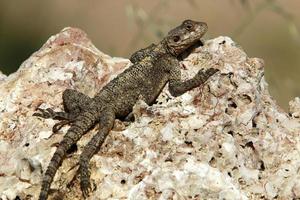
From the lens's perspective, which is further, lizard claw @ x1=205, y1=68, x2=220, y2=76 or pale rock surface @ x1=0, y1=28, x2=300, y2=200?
lizard claw @ x1=205, y1=68, x2=220, y2=76

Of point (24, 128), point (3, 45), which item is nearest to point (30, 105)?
point (24, 128)

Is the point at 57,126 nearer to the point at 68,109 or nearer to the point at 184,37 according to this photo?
the point at 68,109

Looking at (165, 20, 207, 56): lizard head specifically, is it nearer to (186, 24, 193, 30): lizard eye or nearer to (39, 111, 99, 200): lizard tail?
(186, 24, 193, 30): lizard eye

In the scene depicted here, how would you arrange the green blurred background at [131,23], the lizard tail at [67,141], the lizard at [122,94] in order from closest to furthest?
the lizard tail at [67,141], the lizard at [122,94], the green blurred background at [131,23]

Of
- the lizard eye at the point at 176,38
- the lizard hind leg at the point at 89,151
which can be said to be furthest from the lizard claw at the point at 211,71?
the lizard eye at the point at 176,38

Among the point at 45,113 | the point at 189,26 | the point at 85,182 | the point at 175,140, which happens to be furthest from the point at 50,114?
the point at 189,26

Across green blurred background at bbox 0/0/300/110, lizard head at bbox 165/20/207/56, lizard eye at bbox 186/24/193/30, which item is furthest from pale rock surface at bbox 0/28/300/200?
green blurred background at bbox 0/0/300/110

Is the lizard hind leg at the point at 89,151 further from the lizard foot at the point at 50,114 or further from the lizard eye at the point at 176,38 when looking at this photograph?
the lizard eye at the point at 176,38
